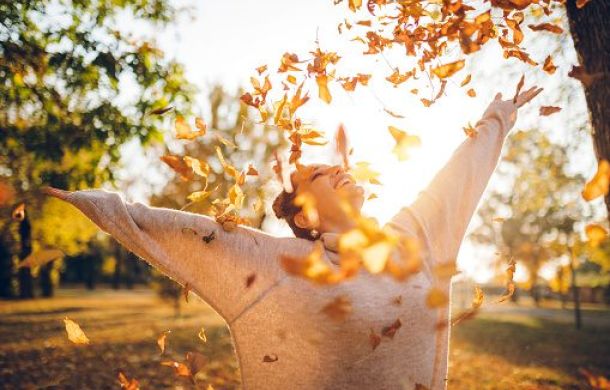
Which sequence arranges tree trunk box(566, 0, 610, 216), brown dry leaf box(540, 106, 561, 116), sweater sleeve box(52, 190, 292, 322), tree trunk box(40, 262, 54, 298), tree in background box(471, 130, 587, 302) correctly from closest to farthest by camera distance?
sweater sleeve box(52, 190, 292, 322), brown dry leaf box(540, 106, 561, 116), tree trunk box(566, 0, 610, 216), tree in background box(471, 130, 587, 302), tree trunk box(40, 262, 54, 298)

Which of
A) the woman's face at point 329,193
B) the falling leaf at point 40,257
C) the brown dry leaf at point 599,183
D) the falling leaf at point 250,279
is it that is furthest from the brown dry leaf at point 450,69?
the falling leaf at point 40,257

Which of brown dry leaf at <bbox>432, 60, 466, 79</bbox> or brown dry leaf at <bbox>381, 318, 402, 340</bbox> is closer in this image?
brown dry leaf at <bbox>381, 318, 402, 340</bbox>

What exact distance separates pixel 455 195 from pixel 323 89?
887 mm

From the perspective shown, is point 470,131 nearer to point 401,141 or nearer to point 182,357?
point 401,141

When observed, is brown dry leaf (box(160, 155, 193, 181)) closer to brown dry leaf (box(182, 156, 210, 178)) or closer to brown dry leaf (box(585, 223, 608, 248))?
brown dry leaf (box(182, 156, 210, 178))

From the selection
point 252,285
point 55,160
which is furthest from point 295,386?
point 55,160

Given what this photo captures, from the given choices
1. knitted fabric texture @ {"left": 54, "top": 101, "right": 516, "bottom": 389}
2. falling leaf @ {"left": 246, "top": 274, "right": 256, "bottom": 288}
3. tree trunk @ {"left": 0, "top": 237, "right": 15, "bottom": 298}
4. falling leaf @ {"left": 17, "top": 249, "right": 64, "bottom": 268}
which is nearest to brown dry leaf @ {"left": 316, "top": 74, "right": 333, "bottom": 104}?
knitted fabric texture @ {"left": 54, "top": 101, "right": 516, "bottom": 389}

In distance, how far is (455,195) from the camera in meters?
2.08

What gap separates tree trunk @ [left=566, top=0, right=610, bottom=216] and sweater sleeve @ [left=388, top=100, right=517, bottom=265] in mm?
1053

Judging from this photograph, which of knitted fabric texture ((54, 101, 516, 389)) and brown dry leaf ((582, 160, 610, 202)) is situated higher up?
brown dry leaf ((582, 160, 610, 202))

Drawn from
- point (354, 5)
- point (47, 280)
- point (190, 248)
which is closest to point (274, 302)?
point (190, 248)

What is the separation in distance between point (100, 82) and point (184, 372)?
5.09 meters

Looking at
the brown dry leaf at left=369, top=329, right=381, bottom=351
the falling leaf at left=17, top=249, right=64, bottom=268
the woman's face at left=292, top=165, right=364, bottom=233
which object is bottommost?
the brown dry leaf at left=369, top=329, right=381, bottom=351

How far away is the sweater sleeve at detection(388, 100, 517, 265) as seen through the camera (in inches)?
78.6
